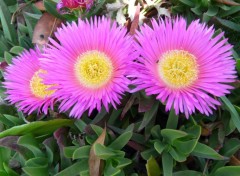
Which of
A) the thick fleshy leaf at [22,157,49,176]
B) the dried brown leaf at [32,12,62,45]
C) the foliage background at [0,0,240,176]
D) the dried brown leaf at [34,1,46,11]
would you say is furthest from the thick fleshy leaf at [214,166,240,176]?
the dried brown leaf at [34,1,46,11]

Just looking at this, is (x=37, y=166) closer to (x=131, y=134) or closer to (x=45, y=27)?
(x=131, y=134)

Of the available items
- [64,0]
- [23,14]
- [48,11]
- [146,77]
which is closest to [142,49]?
[146,77]

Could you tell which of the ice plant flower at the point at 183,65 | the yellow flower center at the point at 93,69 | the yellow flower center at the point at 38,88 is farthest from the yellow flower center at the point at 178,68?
the yellow flower center at the point at 38,88

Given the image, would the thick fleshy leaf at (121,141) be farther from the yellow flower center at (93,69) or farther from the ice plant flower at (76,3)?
the ice plant flower at (76,3)

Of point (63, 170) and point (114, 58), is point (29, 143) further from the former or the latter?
point (114, 58)

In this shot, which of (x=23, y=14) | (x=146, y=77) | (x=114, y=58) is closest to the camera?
(x=146, y=77)

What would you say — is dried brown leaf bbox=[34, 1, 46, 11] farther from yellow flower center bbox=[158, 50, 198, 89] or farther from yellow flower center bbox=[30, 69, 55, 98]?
yellow flower center bbox=[158, 50, 198, 89]

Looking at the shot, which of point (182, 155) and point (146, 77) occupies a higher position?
point (146, 77)
